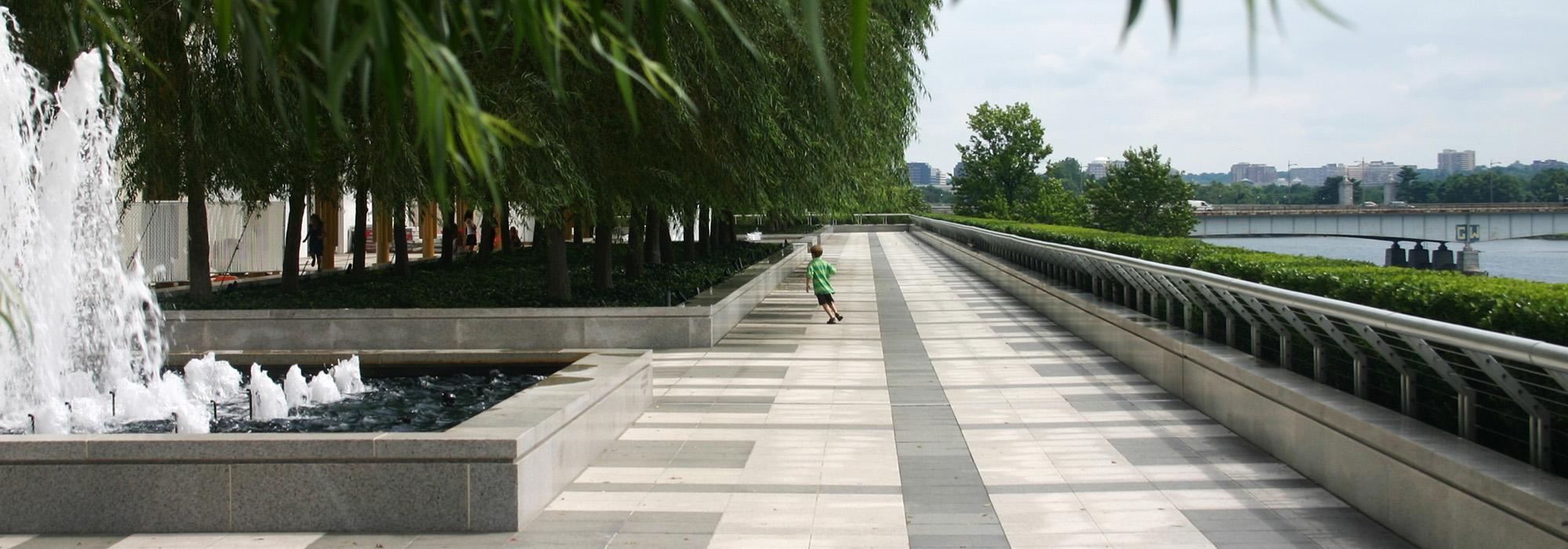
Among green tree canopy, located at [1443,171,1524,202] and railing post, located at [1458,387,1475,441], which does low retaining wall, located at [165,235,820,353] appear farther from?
green tree canopy, located at [1443,171,1524,202]

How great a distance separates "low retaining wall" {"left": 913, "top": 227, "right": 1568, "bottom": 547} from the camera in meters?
5.44

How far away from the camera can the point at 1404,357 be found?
24.2ft

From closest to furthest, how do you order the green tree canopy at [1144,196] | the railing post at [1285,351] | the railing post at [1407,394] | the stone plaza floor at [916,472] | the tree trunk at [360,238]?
A: the stone plaza floor at [916,472] → the railing post at [1407,394] → the railing post at [1285,351] → the tree trunk at [360,238] → the green tree canopy at [1144,196]

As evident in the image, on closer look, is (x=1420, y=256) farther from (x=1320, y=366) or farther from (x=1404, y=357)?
(x=1404, y=357)

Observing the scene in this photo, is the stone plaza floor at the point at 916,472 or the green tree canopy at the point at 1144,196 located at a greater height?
the green tree canopy at the point at 1144,196

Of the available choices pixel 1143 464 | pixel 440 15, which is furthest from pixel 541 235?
pixel 440 15

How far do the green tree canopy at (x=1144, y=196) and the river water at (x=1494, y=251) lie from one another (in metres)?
3.51

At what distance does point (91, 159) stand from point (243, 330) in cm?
267

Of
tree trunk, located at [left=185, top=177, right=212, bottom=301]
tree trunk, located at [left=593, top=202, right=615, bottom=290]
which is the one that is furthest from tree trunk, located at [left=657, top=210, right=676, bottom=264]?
tree trunk, located at [left=185, top=177, right=212, bottom=301]

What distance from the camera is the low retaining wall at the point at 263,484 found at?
6.71m

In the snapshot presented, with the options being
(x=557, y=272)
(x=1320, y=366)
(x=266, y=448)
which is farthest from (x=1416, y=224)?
(x=266, y=448)

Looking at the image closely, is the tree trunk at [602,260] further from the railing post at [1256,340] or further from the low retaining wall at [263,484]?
the low retaining wall at [263,484]

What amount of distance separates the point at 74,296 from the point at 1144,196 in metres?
71.3

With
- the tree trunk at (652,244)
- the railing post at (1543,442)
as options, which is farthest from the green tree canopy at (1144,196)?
the railing post at (1543,442)
